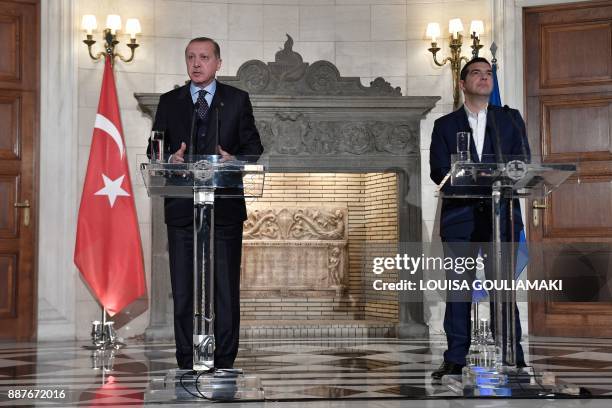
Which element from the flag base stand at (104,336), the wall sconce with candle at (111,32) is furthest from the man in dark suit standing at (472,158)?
the wall sconce with candle at (111,32)

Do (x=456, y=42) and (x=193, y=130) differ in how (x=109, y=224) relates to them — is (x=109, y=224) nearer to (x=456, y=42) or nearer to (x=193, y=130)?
(x=456, y=42)

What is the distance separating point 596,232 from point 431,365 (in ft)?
9.24

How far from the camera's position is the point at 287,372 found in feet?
15.1

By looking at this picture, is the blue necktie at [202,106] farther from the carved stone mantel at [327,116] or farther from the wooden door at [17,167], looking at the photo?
the wooden door at [17,167]

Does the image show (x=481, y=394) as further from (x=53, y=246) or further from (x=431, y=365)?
(x=53, y=246)

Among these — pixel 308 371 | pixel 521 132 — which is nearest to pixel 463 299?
pixel 521 132

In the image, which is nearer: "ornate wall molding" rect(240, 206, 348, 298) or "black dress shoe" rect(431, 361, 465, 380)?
"black dress shoe" rect(431, 361, 465, 380)

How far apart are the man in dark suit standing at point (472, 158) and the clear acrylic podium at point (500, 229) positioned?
0.23 metres

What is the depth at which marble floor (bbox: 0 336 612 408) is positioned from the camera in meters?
3.53

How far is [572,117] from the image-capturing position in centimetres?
752

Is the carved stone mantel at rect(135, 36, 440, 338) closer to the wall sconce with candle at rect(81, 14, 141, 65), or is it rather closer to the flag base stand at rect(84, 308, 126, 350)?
the wall sconce with candle at rect(81, 14, 141, 65)

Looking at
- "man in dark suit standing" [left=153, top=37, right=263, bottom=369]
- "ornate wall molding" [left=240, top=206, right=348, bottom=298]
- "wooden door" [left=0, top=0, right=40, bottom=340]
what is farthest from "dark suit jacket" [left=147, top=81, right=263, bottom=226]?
"wooden door" [left=0, top=0, right=40, bottom=340]

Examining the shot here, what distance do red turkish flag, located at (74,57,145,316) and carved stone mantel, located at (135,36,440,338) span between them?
15.1 inches

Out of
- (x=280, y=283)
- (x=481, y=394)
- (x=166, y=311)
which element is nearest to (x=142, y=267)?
(x=166, y=311)
